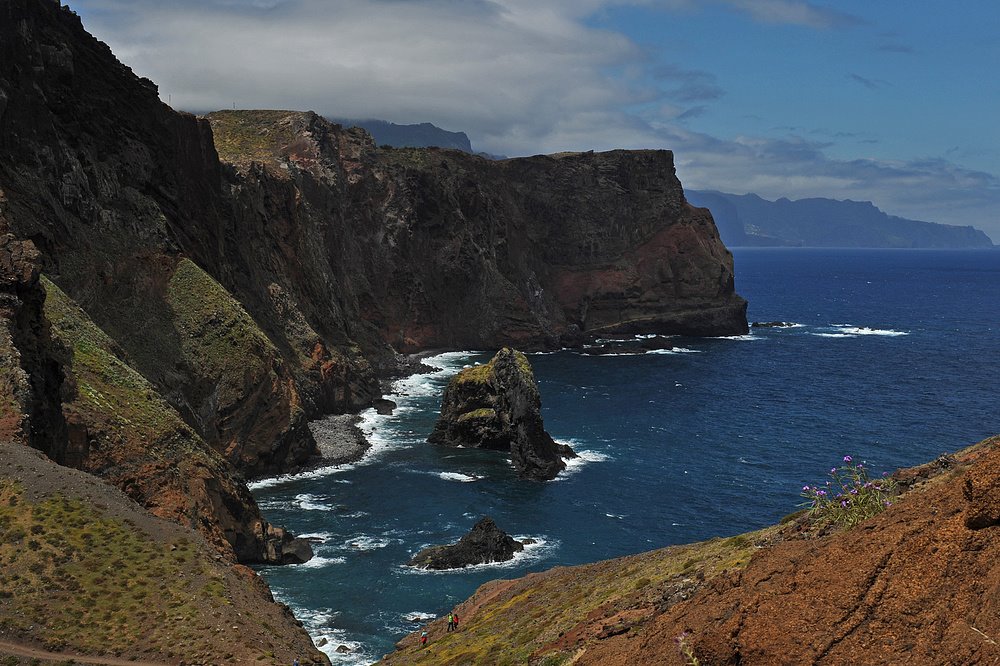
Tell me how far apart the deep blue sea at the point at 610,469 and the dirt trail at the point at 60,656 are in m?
17.8

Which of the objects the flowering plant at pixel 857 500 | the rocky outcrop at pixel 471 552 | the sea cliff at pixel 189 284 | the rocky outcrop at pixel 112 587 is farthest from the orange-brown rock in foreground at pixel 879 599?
the rocky outcrop at pixel 471 552

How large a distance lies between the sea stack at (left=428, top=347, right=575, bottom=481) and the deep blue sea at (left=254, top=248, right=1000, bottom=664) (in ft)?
8.21

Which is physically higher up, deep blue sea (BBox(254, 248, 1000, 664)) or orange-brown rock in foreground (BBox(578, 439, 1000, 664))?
orange-brown rock in foreground (BBox(578, 439, 1000, 664))

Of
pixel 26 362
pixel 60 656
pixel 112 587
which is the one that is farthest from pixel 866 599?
pixel 26 362

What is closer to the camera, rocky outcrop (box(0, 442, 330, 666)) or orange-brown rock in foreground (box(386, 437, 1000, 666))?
orange-brown rock in foreground (box(386, 437, 1000, 666))

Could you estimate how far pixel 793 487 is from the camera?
283 ft

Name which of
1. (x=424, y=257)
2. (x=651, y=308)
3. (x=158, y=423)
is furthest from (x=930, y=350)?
(x=158, y=423)

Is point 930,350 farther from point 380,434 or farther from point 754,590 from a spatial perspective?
point 754,590

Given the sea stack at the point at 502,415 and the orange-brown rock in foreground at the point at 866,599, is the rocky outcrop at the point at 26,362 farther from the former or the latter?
the sea stack at the point at 502,415

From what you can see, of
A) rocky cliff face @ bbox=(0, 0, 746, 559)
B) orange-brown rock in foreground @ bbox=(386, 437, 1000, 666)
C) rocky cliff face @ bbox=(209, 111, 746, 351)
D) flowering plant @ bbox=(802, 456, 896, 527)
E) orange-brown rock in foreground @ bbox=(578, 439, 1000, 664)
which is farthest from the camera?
rocky cliff face @ bbox=(209, 111, 746, 351)

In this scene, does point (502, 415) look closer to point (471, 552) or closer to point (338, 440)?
point (338, 440)

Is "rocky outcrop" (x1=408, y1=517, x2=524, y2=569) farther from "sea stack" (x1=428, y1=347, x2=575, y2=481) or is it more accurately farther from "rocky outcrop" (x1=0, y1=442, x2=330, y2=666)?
"rocky outcrop" (x1=0, y1=442, x2=330, y2=666)

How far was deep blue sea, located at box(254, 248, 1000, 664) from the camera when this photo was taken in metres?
63.7

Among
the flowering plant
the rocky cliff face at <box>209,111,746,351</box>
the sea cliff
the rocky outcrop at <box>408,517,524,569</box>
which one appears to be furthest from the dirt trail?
the rocky cliff face at <box>209,111,746,351</box>
